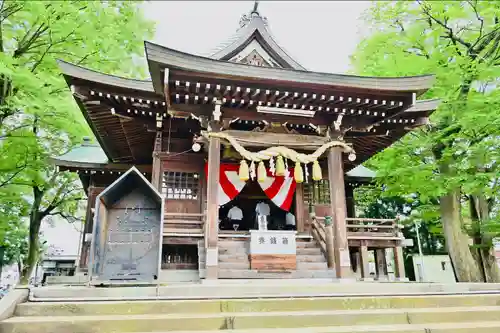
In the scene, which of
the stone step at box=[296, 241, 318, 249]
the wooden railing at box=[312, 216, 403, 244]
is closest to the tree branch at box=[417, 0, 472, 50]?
the wooden railing at box=[312, 216, 403, 244]

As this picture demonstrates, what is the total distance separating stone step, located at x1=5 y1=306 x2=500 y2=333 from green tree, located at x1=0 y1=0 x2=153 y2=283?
18.2 ft

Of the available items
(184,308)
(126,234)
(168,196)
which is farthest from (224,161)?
(184,308)

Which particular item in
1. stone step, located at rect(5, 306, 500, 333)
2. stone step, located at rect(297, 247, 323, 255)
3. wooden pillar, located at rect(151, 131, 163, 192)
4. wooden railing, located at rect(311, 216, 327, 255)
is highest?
wooden pillar, located at rect(151, 131, 163, 192)

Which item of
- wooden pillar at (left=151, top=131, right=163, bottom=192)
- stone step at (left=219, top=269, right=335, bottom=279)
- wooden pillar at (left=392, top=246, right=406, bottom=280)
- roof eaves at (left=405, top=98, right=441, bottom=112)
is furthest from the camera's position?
wooden pillar at (left=392, top=246, right=406, bottom=280)

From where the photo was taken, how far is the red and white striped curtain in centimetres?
960

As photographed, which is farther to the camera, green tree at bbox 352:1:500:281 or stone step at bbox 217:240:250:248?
green tree at bbox 352:1:500:281

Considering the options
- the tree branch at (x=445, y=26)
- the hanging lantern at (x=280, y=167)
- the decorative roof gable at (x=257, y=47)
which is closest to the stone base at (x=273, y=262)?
the hanging lantern at (x=280, y=167)

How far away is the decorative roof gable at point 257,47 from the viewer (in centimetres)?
1023

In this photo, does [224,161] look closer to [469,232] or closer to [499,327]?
[499,327]

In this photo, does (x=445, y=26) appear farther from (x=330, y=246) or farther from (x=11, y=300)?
(x=11, y=300)

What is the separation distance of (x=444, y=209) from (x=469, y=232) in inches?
57.8

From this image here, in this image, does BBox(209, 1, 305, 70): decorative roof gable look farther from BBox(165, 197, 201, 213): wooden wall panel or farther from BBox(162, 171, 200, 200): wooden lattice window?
BBox(165, 197, 201, 213): wooden wall panel

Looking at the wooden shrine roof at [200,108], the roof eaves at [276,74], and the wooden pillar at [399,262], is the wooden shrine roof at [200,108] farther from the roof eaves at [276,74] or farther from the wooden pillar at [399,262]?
the wooden pillar at [399,262]

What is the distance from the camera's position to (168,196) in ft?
31.9
